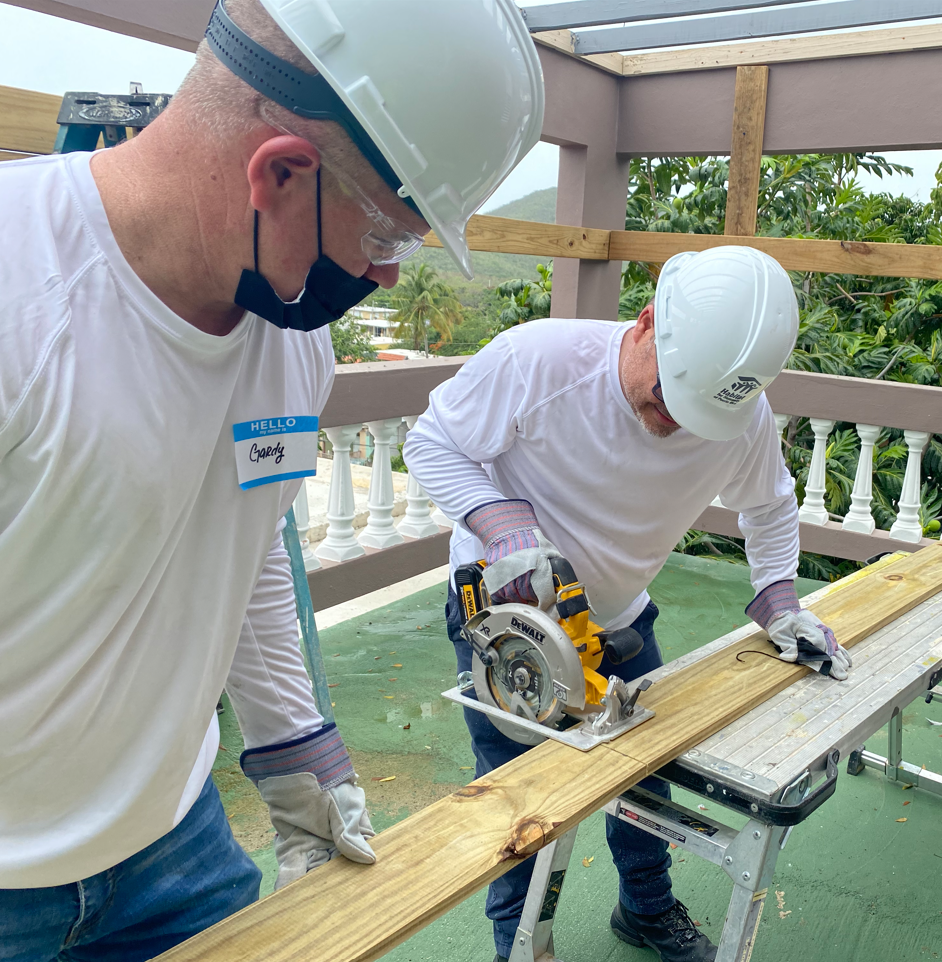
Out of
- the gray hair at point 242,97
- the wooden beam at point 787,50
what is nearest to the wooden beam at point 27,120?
the gray hair at point 242,97

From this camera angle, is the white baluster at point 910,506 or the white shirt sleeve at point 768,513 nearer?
the white shirt sleeve at point 768,513

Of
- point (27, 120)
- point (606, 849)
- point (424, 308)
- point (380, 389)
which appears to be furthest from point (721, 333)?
point (424, 308)

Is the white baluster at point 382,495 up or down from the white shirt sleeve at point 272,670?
down

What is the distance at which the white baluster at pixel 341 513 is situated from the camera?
4.23 metres

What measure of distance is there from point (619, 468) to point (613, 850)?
1101 mm

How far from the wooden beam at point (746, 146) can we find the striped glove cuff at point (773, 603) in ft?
10.2

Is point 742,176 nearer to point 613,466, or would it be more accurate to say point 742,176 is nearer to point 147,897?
point 613,466

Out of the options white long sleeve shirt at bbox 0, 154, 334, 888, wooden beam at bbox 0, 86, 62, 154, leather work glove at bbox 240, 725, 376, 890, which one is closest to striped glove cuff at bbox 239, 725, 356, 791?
leather work glove at bbox 240, 725, 376, 890

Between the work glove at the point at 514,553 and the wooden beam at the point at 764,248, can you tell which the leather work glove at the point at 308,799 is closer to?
the work glove at the point at 514,553

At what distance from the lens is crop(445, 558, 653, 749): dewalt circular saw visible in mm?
1764

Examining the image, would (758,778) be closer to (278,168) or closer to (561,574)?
(561,574)

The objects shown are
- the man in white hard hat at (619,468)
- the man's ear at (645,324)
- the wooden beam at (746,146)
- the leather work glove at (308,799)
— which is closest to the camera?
the leather work glove at (308,799)

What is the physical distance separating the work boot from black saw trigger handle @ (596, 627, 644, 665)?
0.93 metres

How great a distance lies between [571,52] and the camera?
4.73 metres
